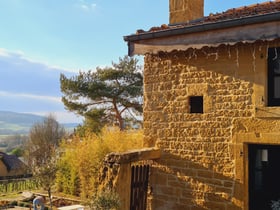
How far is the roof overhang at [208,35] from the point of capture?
235 inches

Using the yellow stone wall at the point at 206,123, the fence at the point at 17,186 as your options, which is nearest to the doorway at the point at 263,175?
the yellow stone wall at the point at 206,123

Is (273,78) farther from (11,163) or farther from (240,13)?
(11,163)

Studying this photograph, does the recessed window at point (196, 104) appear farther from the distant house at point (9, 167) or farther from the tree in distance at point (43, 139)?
the distant house at point (9, 167)

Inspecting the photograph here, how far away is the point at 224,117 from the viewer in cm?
697

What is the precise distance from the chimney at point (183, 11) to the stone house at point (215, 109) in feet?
1.40

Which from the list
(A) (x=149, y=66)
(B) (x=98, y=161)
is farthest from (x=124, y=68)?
(A) (x=149, y=66)

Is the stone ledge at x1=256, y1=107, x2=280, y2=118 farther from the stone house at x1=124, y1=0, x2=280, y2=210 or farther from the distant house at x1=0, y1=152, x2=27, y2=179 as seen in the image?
the distant house at x1=0, y1=152, x2=27, y2=179

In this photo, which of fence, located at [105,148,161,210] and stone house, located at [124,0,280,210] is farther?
fence, located at [105,148,161,210]

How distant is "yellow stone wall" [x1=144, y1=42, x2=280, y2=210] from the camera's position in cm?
661

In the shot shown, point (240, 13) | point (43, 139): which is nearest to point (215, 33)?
point (240, 13)

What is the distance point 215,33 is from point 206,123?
2.00 m

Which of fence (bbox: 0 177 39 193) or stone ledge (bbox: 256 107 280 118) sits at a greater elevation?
stone ledge (bbox: 256 107 280 118)

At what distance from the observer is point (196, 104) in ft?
25.0

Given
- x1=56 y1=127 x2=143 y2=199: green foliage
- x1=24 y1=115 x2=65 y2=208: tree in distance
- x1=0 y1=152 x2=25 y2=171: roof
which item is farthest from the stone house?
x1=0 y1=152 x2=25 y2=171: roof
